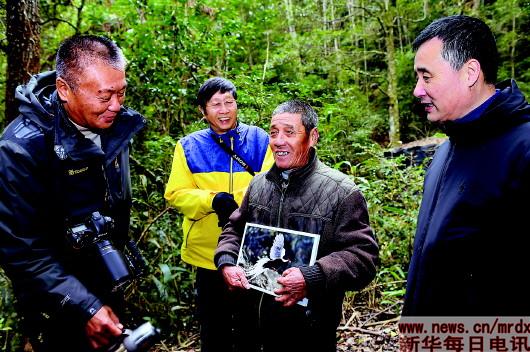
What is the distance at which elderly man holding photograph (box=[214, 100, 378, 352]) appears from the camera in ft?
6.93

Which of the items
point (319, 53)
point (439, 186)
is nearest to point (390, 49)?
point (319, 53)

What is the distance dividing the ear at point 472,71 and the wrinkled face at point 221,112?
1.99 m

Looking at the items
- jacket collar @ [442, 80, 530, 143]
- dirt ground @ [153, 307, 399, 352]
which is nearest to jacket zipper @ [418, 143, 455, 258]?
jacket collar @ [442, 80, 530, 143]

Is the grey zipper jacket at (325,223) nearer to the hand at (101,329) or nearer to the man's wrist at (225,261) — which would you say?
the man's wrist at (225,261)

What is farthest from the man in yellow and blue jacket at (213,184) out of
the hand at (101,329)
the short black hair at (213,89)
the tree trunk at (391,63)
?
the tree trunk at (391,63)

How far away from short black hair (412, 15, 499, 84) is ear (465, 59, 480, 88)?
20 mm

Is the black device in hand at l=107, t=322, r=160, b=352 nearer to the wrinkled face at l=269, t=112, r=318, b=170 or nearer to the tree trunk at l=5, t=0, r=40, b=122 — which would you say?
the wrinkled face at l=269, t=112, r=318, b=170

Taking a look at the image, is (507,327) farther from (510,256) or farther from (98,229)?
(98,229)

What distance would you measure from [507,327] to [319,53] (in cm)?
1576

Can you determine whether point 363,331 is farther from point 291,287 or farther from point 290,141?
point 290,141

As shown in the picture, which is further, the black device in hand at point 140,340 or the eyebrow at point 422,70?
the eyebrow at point 422,70

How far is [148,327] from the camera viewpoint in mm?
1694

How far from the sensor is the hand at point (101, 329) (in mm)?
1814

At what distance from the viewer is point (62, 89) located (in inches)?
81.3
